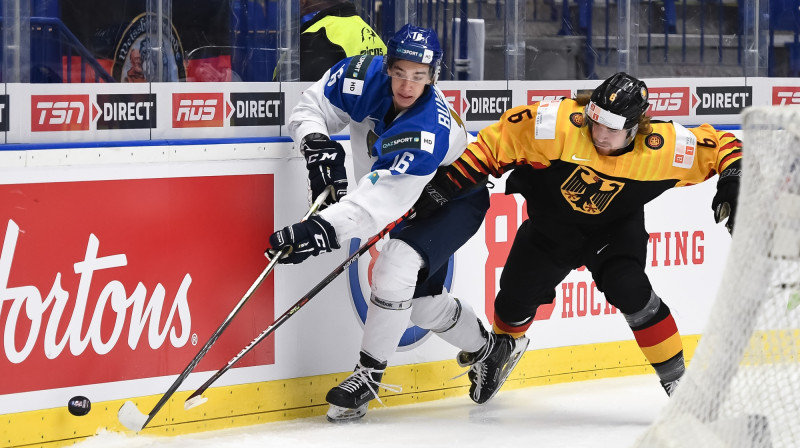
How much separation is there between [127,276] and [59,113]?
0.48 meters

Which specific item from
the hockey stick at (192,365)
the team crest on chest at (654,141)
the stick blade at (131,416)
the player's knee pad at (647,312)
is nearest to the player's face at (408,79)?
the hockey stick at (192,365)

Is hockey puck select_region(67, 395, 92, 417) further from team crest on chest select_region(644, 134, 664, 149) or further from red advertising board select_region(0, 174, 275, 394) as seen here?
team crest on chest select_region(644, 134, 664, 149)

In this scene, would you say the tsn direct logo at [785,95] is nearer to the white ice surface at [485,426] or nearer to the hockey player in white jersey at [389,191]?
the white ice surface at [485,426]

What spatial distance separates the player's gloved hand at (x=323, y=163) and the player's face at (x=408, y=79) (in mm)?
241

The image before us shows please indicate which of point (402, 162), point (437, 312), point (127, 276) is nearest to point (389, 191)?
point (402, 162)

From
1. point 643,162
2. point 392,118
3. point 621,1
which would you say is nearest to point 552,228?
point 643,162

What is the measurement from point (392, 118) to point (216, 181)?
0.54m

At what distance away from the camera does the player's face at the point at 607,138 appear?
344cm

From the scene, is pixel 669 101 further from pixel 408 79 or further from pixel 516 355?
pixel 408 79

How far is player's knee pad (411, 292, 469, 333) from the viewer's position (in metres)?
3.71

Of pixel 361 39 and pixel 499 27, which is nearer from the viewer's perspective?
pixel 361 39

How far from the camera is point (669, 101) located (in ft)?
14.9

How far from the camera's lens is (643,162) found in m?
3.54

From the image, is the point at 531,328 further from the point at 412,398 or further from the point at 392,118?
the point at 392,118
